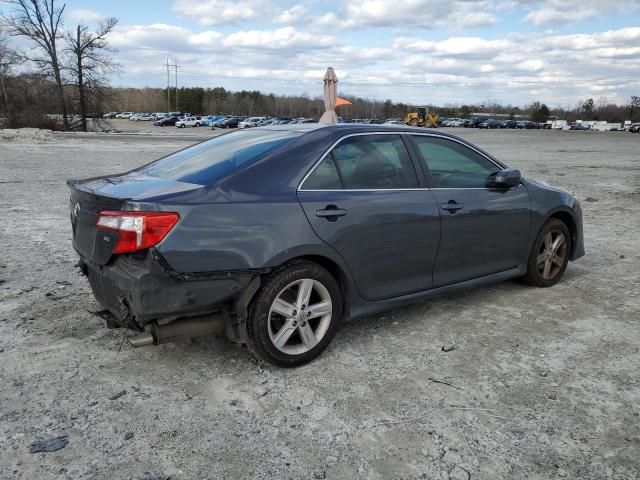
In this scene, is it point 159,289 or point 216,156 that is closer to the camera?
point 159,289

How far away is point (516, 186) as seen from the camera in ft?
16.3

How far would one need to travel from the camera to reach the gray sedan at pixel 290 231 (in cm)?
318

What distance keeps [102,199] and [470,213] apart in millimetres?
2815

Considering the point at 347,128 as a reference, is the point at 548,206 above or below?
below

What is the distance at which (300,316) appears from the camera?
11.8 feet

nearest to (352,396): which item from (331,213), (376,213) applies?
(331,213)

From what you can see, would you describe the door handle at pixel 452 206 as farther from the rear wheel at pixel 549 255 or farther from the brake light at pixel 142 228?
the brake light at pixel 142 228

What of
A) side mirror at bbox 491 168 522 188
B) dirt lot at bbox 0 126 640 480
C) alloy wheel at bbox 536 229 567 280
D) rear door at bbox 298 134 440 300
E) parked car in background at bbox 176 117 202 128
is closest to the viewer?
dirt lot at bbox 0 126 640 480

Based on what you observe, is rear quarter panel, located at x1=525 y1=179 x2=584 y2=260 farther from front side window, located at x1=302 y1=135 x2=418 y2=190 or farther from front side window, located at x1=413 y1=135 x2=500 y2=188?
front side window, located at x1=302 y1=135 x2=418 y2=190

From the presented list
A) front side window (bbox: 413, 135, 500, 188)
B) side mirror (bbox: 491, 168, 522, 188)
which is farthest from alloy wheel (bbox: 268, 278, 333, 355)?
side mirror (bbox: 491, 168, 522, 188)

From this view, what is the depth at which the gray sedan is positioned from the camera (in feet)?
10.4

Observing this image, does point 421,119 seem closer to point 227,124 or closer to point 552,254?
point 227,124

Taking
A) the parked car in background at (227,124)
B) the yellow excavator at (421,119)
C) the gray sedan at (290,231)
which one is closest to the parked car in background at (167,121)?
the parked car in background at (227,124)

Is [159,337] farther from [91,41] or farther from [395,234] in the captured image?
[91,41]
